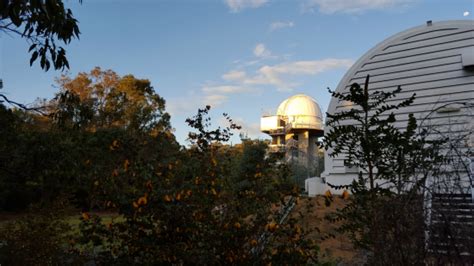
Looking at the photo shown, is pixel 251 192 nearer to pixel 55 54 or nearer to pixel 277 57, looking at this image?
pixel 55 54

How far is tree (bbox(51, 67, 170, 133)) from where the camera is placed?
24203 mm

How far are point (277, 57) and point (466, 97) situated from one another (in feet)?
17.7

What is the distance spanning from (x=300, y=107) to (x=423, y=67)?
19.4 meters

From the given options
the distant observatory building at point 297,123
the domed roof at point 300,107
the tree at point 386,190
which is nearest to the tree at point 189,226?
the tree at point 386,190

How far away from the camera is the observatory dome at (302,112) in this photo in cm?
2988

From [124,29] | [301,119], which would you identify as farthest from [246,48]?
[301,119]

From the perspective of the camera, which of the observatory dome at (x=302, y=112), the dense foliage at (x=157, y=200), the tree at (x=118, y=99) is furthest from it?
the observatory dome at (x=302, y=112)

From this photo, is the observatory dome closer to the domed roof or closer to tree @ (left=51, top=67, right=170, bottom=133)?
the domed roof

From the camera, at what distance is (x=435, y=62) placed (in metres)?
10.9

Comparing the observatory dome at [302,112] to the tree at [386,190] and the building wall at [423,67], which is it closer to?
the building wall at [423,67]

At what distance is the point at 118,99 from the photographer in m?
24.8

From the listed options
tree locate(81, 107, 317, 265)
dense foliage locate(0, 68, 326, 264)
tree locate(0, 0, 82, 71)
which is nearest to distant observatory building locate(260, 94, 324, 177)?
dense foliage locate(0, 68, 326, 264)

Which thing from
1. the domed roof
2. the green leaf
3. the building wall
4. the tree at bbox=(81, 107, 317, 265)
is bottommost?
the tree at bbox=(81, 107, 317, 265)

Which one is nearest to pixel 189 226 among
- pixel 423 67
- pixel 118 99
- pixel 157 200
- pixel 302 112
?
pixel 157 200
